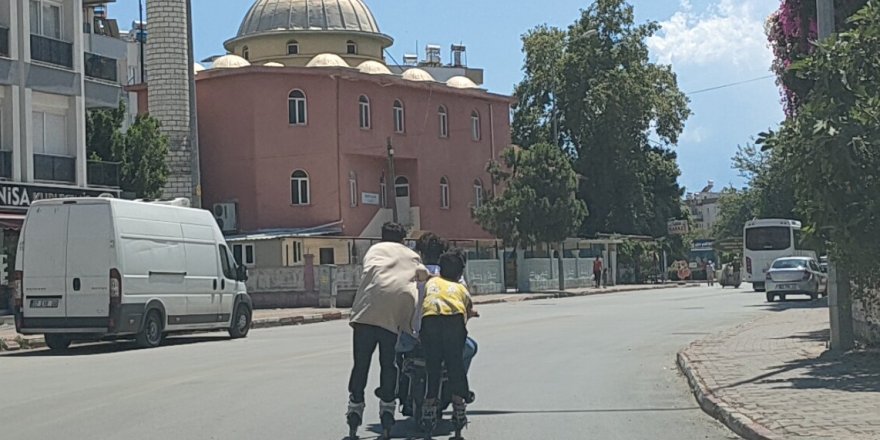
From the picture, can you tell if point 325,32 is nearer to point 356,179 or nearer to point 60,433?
point 356,179

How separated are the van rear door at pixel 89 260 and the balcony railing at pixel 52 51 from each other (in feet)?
45.3

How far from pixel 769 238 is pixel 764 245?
38cm

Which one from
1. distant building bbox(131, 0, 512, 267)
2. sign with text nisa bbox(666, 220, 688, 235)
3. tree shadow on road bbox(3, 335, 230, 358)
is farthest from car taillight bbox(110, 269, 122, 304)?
sign with text nisa bbox(666, 220, 688, 235)

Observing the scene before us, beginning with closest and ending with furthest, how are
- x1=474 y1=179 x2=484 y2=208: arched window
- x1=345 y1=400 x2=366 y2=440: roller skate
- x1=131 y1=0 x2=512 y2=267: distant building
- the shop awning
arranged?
x1=345 y1=400 x2=366 y2=440: roller skate, the shop awning, x1=131 y1=0 x2=512 y2=267: distant building, x1=474 y1=179 x2=484 y2=208: arched window

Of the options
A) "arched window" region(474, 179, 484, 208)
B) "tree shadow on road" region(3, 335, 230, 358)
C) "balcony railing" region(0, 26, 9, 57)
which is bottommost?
"tree shadow on road" region(3, 335, 230, 358)

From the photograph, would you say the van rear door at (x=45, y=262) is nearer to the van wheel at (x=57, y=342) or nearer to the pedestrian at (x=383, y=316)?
the van wheel at (x=57, y=342)

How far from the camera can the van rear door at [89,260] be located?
20.3 m

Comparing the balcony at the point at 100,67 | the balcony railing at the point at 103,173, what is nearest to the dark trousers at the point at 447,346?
the balcony railing at the point at 103,173

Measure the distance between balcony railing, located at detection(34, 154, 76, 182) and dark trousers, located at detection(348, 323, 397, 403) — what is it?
83.4 feet

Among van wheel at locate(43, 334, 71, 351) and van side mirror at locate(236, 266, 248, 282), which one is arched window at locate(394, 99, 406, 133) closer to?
van side mirror at locate(236, 266, 248, 282)

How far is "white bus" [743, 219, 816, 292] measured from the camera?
160 feet

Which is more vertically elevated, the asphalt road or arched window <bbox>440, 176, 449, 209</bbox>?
arched window <bbox>440, 176, 449, 209</bbox>

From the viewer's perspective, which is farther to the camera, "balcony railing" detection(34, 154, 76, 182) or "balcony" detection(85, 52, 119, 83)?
"balcony" detection(85, 52, 119, 83)

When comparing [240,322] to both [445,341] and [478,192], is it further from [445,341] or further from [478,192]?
[478,192]
